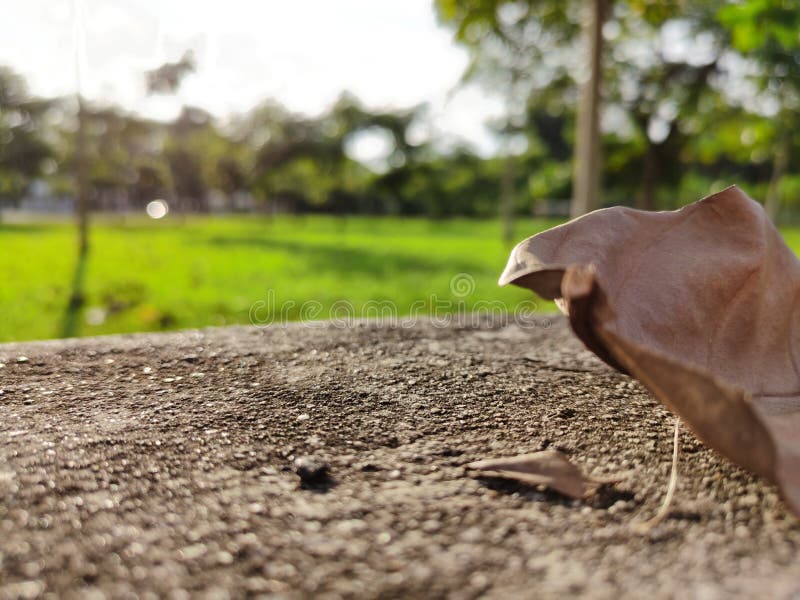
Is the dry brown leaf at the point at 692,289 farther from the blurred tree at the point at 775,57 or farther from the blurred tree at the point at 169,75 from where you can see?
the blurred tree at the point at 169,75

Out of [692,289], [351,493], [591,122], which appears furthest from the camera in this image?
[591,122]

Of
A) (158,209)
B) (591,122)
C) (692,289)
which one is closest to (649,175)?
(591,122)

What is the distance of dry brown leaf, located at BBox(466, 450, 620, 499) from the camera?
1252mm

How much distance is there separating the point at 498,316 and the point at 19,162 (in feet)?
108

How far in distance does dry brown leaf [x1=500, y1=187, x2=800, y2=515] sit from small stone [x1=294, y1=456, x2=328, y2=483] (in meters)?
0.54

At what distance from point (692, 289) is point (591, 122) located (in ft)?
15.6

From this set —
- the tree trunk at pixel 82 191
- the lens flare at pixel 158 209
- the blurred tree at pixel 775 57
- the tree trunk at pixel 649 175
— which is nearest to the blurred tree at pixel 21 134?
the lens flare at pixel 158 209

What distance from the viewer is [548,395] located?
1917 mm

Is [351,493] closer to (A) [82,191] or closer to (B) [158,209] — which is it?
(A) [82,191]

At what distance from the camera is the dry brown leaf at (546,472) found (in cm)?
125

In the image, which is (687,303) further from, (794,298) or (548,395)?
(548,395)

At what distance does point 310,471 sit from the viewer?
132 cm

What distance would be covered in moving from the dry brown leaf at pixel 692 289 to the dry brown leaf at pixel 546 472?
0.22 metres

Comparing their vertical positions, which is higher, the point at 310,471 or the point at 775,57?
the point at 775,57
